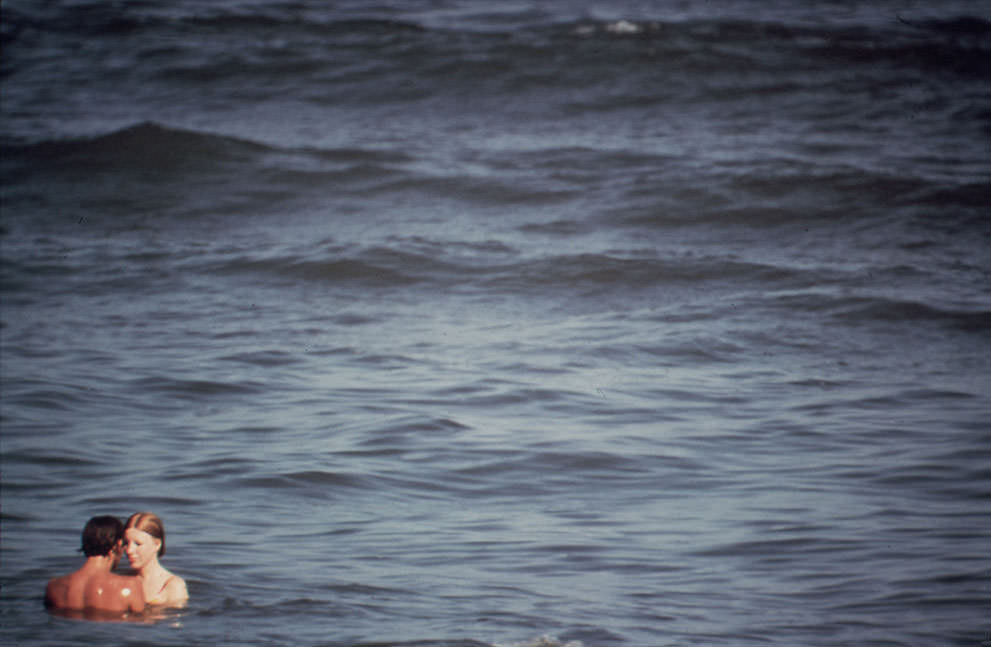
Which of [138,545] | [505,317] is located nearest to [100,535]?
[138,545]

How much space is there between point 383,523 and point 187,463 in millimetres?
1678

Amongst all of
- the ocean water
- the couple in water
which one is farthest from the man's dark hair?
the ocean water

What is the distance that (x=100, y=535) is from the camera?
17.8 ft

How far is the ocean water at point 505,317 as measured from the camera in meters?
6.14

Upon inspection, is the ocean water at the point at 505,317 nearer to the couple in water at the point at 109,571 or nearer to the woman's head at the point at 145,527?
the couple in water at the point at 109,571

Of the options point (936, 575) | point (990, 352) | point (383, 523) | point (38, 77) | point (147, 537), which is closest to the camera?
point (147, 537)

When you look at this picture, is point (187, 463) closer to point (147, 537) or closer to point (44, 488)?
point (44, 488)

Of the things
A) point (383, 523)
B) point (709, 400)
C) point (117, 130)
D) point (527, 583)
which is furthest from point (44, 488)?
point (117, 130)

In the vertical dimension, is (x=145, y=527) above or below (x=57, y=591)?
above

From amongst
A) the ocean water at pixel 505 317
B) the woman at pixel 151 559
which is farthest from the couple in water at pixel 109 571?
the ocean water at pixel 505 317

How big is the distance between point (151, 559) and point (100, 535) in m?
0.28

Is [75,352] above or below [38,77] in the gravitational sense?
below

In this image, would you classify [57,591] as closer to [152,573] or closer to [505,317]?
[152,573]

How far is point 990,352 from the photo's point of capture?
1075 centimetres
